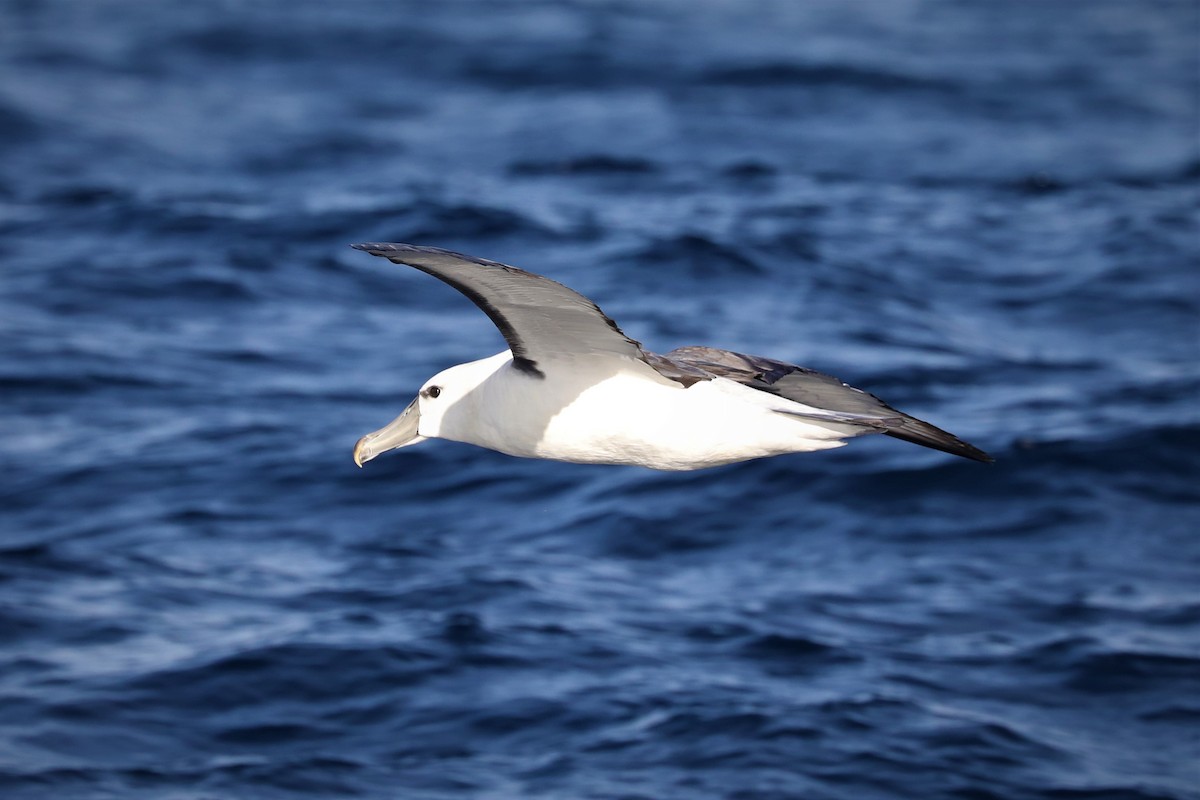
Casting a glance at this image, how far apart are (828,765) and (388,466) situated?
521 centimetres

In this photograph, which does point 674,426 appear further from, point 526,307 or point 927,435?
point 927,435

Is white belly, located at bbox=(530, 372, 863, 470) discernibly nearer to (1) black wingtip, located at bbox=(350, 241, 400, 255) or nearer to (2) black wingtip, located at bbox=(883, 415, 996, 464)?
(2) black wingtip, located at bbox=(883, 415, 996, 464)

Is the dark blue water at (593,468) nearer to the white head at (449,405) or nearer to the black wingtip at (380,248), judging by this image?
the white head at (449,405)

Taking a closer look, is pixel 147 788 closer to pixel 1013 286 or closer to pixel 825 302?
pixel 825 302

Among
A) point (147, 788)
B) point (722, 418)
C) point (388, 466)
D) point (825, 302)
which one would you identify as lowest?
point (147, 788)

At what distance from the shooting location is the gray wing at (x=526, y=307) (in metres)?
5.63

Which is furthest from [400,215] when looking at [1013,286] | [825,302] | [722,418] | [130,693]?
[722,418]

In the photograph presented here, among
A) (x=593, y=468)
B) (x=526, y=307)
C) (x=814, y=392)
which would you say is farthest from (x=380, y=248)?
(x=593, y=468)

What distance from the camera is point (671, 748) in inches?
406

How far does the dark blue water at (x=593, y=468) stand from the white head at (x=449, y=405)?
11.2ft

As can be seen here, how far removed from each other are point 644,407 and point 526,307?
0.81 metres

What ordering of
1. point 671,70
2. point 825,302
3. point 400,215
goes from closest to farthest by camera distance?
point 825,302 < point 400,215 < point 671,70

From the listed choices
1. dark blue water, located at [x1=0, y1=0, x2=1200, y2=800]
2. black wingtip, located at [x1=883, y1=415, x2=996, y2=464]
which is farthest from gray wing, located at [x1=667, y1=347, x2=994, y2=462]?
dark blue water, located at [x1=0, y1=0, x2=1200, y2=800]

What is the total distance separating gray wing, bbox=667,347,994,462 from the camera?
258 inches
